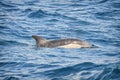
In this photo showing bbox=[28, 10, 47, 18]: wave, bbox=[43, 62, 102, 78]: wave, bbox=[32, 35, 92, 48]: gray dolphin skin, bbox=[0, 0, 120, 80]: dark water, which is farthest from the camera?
bbox=[28, 10, 47, 18]: wave

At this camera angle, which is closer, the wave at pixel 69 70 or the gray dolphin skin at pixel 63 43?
the wave at pixel 69 70

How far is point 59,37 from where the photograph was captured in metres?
20.6

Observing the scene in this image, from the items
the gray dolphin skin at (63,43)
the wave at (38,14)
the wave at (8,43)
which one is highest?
the wave at (38,14)

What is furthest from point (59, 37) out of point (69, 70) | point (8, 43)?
point (69, 70)

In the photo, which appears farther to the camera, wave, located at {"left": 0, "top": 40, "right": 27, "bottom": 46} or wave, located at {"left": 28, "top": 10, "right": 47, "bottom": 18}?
wave, located at {"left": 28, "top": 10, "right": 47, "bottom": 18}

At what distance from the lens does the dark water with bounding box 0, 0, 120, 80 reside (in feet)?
45.0

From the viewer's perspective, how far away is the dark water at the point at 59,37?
1371 cm

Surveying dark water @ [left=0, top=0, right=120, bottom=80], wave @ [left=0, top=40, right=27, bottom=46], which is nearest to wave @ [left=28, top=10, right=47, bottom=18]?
dark water @ [left=0, top=0, right=120, bottom=80]

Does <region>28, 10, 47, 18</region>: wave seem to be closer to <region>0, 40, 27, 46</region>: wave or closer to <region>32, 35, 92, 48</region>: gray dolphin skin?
<region>0, 40, 27, 46</region>: wave

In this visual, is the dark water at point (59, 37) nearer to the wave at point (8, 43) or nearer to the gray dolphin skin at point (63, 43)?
the wave at point (8, 43)

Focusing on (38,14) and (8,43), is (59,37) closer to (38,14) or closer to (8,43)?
(8,43)

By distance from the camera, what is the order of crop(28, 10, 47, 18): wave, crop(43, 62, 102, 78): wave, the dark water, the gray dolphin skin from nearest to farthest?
1. crop(43, 62, 102, 78): wave
2. the dark water
3. the gray dolphin skin
4. crop(28, 10, 47, 18): wave

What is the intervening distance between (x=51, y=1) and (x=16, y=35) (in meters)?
9.50

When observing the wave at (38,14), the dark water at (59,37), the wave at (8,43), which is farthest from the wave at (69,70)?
the wave at (38,14)
